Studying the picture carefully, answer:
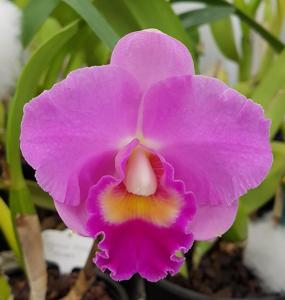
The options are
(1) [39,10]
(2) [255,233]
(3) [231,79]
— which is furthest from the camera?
(3) [231,79]

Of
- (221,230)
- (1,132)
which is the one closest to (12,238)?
(1,132)

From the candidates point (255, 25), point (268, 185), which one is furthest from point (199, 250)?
point (255, 25)

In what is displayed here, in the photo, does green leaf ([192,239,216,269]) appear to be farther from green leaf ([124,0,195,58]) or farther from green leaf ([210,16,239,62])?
green leaf ([210,16,239,62])

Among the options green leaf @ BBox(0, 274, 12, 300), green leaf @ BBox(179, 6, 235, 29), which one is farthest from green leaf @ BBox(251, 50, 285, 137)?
green leaf @ BBox(0, 274, 12, 300)

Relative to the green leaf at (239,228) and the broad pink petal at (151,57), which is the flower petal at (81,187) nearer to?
the broad pink petal at (151,57)

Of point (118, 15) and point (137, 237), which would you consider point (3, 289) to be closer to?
point (137, 237)

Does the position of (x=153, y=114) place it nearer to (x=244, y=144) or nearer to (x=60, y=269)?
(x=244, y=144)
